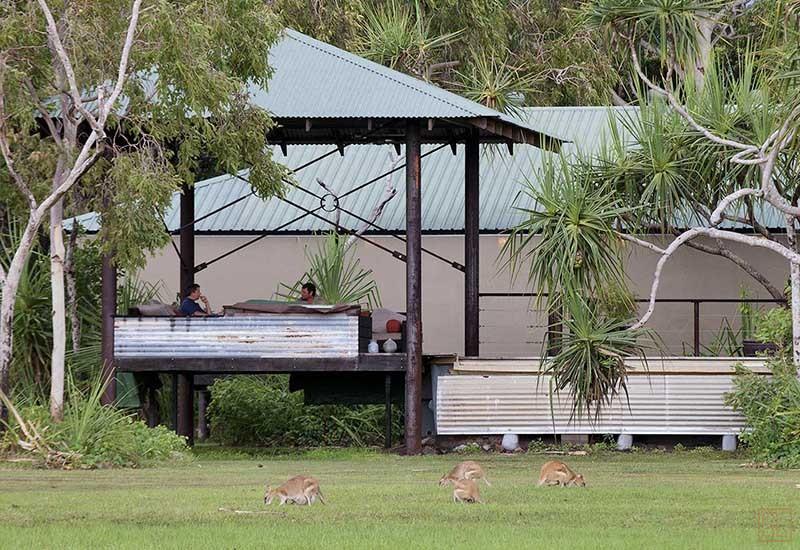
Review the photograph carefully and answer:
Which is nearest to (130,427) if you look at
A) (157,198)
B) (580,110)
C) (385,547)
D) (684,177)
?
(157,198)

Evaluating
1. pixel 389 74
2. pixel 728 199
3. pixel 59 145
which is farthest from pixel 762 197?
pixel 59 145

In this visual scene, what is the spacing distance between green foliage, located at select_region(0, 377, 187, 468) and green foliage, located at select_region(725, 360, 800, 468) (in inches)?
281

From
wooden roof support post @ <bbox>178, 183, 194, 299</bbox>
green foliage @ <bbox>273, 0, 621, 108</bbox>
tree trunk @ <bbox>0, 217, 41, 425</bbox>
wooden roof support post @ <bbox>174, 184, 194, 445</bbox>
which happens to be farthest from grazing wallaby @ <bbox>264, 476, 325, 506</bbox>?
green foliage @ <bbox>273, 0, 621, 108</bbox>

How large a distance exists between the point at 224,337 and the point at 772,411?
7.13m

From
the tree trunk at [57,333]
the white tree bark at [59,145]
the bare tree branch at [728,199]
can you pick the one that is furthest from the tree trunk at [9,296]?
the bare tree branch at [728,199]

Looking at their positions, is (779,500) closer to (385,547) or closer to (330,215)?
(385,547)

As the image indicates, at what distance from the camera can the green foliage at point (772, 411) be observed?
18.7m

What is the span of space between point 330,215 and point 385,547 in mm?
19216

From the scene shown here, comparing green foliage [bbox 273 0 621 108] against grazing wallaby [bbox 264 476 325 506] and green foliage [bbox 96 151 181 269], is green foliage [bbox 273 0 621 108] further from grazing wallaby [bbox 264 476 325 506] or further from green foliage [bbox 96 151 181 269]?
grazing wallaby [bbox 264 476 325 506]

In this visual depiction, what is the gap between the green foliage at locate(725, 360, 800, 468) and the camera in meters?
18.7

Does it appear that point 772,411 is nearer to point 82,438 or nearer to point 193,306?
point 193,306

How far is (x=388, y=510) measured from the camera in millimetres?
12719

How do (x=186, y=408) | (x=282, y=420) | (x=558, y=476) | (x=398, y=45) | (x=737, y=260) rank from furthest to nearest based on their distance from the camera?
(x=398, y=45) → (x=282, y=420) → (x=186, y=408) → (x=737, y=260) → (x=558, y=476)

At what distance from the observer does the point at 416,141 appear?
70.7 ft
